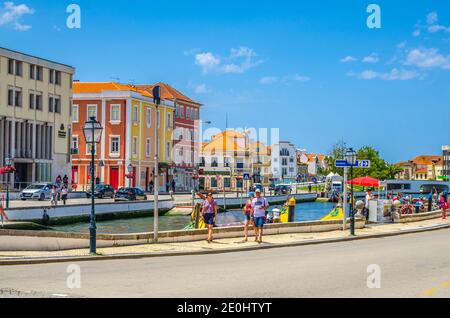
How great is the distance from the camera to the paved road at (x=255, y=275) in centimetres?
1355

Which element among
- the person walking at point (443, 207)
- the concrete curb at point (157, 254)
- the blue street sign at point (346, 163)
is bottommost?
the concrete curb at point (157, 254)

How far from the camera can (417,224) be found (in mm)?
39219

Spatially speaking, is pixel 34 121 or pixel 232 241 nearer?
pixel 232 241

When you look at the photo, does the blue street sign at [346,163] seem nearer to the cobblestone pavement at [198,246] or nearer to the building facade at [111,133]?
the cobblestone pavement at [198,246]

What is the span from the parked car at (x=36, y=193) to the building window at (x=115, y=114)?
28.8 m

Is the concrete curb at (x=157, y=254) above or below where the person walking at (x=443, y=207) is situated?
below

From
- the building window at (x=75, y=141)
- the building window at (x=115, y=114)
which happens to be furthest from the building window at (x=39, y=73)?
the building window at (x=75, y=141)

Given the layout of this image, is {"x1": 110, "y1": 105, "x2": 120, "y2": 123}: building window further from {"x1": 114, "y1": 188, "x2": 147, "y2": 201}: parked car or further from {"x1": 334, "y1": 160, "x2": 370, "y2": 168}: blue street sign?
{"x1": 334, "y1": 160, "x2": 370, "y2": 168}: blue street sign

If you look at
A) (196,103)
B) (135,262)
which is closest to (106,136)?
(196,103)

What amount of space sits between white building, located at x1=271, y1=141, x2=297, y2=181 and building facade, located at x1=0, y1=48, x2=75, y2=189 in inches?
3651

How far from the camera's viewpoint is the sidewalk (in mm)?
19484
